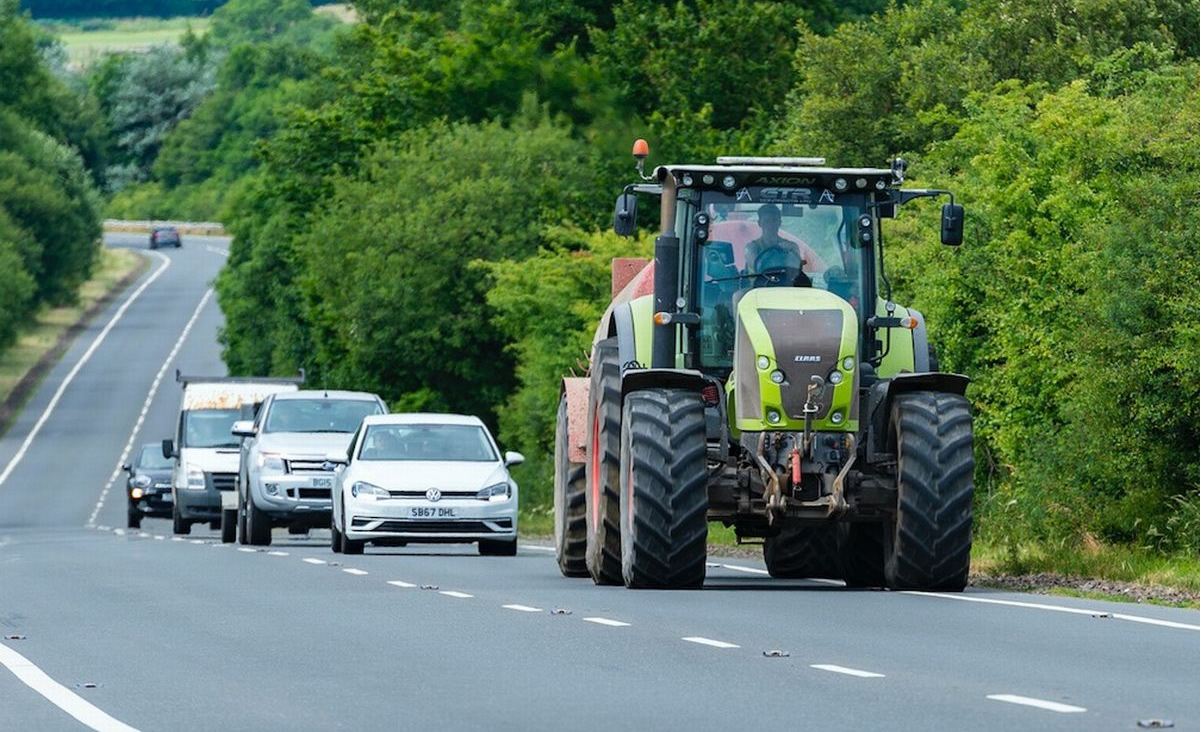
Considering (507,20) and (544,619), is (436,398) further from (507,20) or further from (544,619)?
(544,619)

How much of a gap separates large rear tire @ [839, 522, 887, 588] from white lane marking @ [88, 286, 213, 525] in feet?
141

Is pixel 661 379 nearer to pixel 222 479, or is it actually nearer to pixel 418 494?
pixel 418 494

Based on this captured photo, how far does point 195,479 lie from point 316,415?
8504 mm

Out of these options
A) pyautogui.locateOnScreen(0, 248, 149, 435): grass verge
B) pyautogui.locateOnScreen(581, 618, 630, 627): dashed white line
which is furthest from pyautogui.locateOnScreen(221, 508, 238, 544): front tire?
pyautogui.locateOnScreen(0, 248, 149, 435): grass verge

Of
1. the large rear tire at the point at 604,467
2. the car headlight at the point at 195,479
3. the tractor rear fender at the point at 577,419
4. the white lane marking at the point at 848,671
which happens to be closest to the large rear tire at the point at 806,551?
Answer: the tractor rear fender at the point at 577,419

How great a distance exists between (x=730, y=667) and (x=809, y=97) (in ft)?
141

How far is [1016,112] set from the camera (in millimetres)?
37875

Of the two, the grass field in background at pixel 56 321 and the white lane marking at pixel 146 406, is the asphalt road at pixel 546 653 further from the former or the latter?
the grass field in background at pixel 56 321

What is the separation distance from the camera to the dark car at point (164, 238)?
575 feet

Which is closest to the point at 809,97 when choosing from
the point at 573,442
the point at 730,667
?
the point at 573,442

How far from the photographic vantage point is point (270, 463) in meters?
34.5

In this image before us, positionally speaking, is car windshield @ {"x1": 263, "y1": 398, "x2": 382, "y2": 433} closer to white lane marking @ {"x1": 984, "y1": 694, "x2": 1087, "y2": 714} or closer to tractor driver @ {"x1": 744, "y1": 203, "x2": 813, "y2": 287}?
tractor driver @ {"x1": 744, "y1": 203, "x2": 813, "y2": 287}

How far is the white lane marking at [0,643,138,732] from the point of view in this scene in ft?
40.3

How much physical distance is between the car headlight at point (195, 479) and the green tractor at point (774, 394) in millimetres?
21886
